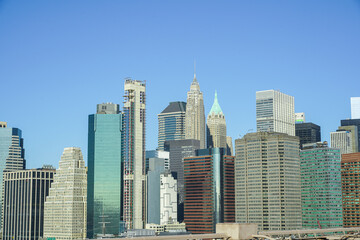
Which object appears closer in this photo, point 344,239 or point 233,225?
point 233,225

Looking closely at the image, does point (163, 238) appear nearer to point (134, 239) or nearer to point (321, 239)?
point (134, 239)

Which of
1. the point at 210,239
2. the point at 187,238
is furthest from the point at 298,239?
the point at 187,238

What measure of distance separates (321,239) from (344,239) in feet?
4.44

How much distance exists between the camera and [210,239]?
110 ft

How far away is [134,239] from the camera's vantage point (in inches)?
1096

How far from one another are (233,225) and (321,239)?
6028 mm

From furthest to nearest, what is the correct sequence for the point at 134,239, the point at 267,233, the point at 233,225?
the point at 267,233, the point at 233,225, the point at 134,239

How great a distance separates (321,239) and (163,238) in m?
9.60

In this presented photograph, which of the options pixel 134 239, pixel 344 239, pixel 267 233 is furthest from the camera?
pixel 267 233

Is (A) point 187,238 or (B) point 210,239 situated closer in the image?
(A) point 187,238

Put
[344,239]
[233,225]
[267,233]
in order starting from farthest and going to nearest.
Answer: [267,233], [344,239], [233,225]

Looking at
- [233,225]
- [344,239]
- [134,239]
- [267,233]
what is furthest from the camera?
[267,233]

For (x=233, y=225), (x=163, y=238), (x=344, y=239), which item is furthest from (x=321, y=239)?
(x=163, y=238)

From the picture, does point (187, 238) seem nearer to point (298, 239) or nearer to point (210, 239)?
point (210, 239)
